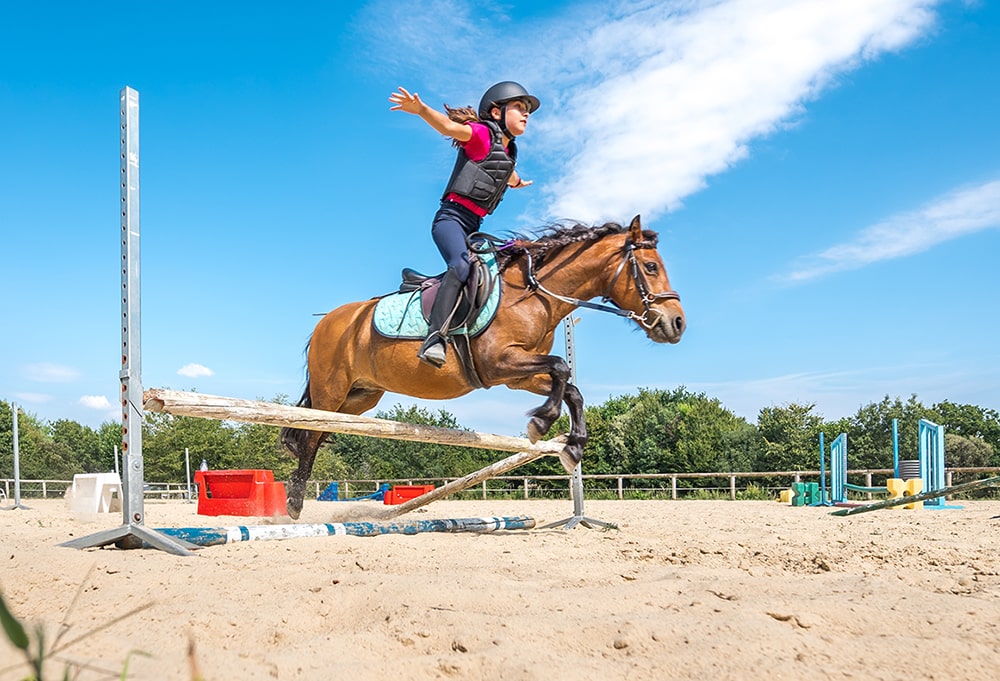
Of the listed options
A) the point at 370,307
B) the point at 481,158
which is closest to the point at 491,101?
the point at 481,158

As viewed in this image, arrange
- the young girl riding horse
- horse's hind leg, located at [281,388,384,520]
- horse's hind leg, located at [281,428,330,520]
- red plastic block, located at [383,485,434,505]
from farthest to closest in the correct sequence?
red plastic block, located at [383,485,434,505], horse's hind leg, located at [281,428,330,520], horse's hind leg, located at [281,388,384,520], the young girl riding horse

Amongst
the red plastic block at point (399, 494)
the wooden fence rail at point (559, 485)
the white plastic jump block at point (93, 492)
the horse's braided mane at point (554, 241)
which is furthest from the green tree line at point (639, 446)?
the horse's braided mane at point (554, 241)

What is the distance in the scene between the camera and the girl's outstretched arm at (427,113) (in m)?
4.71

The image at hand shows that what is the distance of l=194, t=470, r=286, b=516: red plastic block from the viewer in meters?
11.3

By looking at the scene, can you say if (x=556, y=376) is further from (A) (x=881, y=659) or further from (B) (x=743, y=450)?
(B) (x=743, y=450)

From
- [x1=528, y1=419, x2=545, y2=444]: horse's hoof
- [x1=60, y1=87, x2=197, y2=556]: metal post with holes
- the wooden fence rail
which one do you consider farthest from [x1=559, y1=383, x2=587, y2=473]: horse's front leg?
the wooden fence rail

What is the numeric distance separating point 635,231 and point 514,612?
10.2 feet

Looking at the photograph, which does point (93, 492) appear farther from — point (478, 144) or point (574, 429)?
point (478, 144)

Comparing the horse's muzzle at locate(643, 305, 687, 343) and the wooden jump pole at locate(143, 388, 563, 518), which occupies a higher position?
the horse's muzzle at locate(643, 305, 687, 343)

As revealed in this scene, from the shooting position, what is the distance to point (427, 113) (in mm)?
4762

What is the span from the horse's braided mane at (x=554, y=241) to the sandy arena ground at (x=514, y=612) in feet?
6.72

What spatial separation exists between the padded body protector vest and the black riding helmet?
0.29 feet

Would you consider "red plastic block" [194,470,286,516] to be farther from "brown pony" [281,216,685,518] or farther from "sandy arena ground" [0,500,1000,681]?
"sandy arena ground" [0,500,1000,681]

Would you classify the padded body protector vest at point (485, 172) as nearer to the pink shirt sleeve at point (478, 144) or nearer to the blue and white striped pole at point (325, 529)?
the pink shirt sleeve at point (478, 144)
